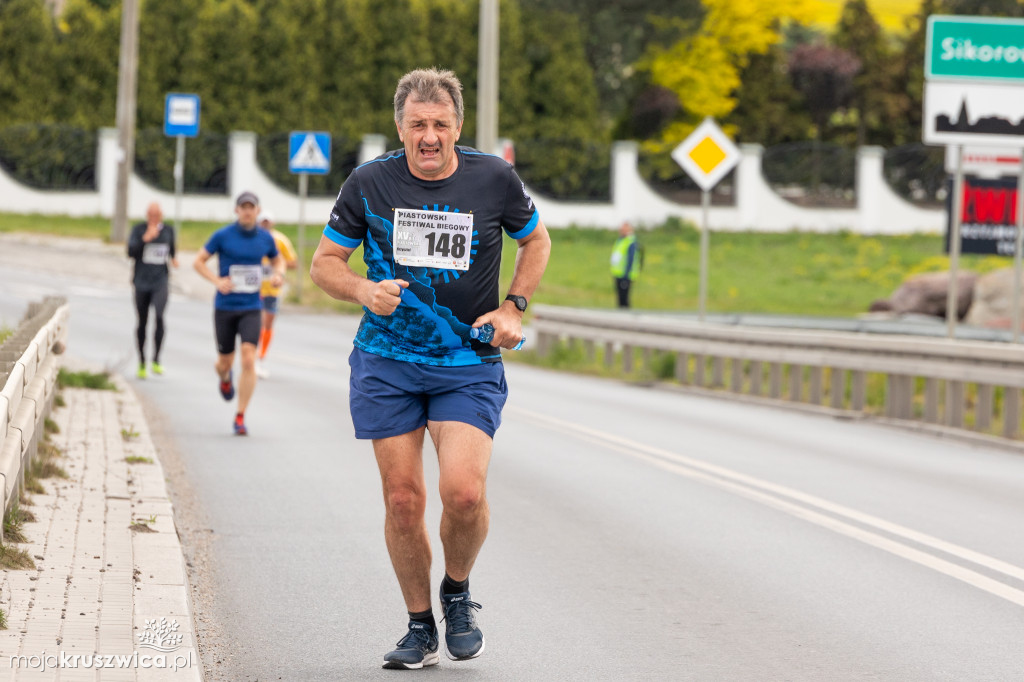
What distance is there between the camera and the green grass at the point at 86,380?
15.0 meters

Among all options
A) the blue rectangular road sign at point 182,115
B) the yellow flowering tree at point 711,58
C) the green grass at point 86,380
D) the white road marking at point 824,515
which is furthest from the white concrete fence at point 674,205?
the white road marking at point 824,515

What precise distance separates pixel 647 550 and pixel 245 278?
557 cm

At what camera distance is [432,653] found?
6.06 meters

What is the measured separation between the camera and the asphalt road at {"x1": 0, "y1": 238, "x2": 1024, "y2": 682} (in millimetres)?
6289

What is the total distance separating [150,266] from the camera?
17.4 m

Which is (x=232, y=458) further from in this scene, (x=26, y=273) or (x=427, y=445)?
(x=26, y=273)

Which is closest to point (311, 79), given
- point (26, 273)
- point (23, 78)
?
point (23, 78)

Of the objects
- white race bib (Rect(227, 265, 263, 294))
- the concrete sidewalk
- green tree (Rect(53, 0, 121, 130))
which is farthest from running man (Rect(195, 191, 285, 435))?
green tree (Rect(53, 0, 121, 130))

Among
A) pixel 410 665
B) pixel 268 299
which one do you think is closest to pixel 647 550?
pixel 410 665

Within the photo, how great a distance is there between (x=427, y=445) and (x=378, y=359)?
7076mm

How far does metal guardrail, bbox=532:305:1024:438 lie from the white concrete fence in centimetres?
2339

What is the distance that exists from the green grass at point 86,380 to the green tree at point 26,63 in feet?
102

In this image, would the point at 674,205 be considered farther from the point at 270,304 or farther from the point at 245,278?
the point at 245,278

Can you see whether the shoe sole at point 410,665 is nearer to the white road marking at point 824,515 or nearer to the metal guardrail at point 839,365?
the white road marking at point 824,515
